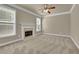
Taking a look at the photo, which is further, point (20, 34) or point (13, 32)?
point (20, 34)

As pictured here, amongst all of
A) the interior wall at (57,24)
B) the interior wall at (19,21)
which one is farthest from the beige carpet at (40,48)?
the interior wall at (57,24)

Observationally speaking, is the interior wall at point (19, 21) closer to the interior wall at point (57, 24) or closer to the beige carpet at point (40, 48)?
the beige carpet at point (40, 48)

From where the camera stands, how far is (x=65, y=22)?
22.1 ft

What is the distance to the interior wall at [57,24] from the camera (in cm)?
666

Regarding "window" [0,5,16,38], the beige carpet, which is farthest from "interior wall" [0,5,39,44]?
the beige carpet

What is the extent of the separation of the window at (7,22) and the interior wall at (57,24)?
399 cm

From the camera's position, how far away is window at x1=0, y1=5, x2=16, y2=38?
3.72m

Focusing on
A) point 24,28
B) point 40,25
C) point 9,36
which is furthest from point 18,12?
point 40,25

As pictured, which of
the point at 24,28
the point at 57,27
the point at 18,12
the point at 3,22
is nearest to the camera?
the point at 3,22

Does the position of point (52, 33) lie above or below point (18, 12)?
below
